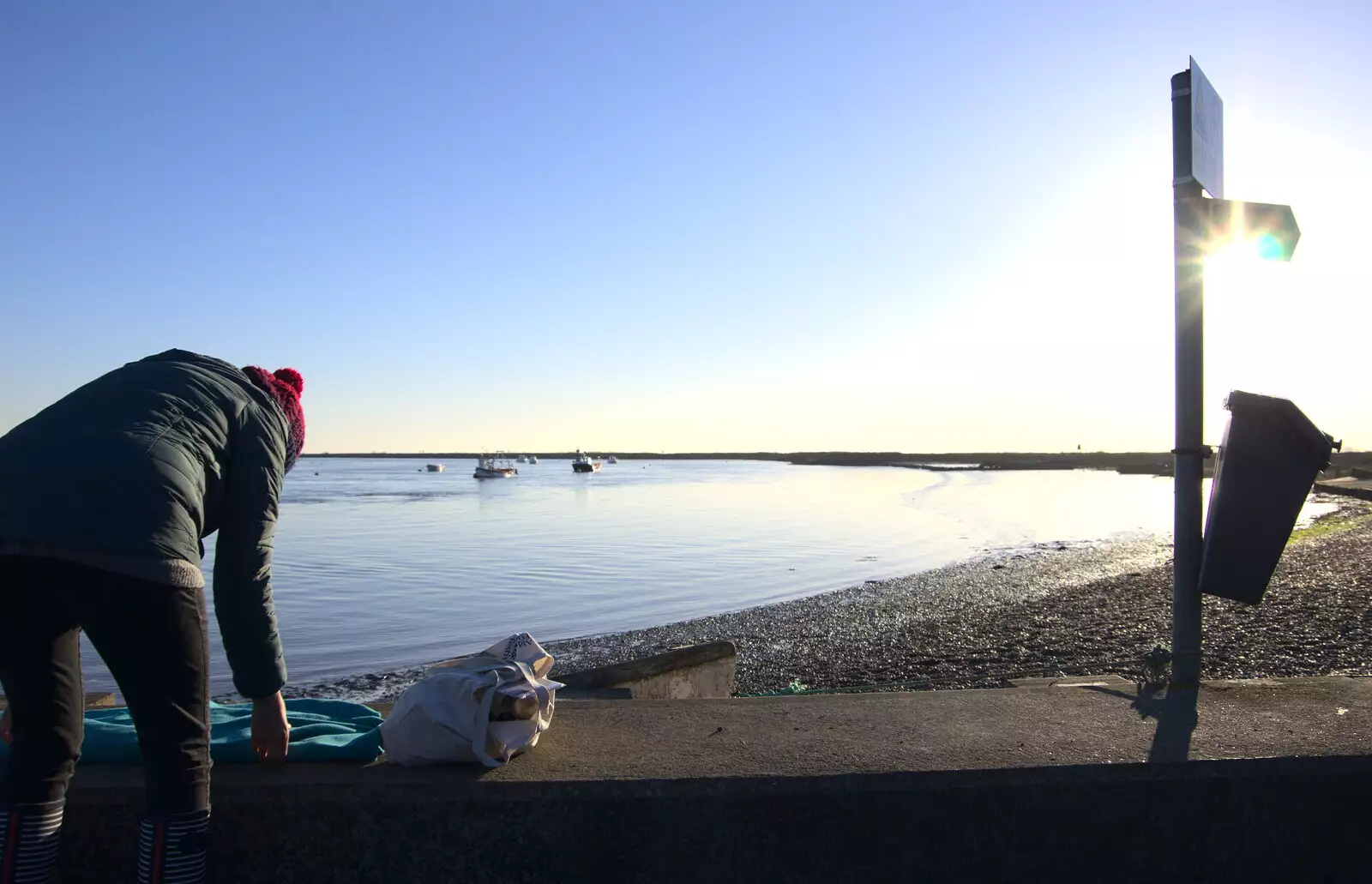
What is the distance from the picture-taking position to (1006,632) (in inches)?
448

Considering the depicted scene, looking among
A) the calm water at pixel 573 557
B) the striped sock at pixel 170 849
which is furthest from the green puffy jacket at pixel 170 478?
the calm water at pixel 573 557

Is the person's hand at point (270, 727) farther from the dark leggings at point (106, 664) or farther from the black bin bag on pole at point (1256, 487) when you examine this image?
the black bin bag on pole at point (1256, 487)

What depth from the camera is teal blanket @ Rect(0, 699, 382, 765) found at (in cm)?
271

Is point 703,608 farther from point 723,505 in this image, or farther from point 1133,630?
point 723,505

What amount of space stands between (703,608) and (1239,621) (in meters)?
7.46

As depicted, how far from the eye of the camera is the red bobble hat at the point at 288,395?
101 inches

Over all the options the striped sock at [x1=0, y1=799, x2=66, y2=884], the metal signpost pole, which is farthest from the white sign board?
the striped sock at [x1=0, y1=799, x2=66, y2=884]

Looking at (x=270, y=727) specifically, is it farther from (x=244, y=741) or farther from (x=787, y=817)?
(x=787, y=817)

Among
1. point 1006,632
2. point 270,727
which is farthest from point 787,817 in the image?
point 1006,632

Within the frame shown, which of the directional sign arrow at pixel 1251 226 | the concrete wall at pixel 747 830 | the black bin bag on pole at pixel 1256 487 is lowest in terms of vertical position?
the concrete wall at pixel 747 830

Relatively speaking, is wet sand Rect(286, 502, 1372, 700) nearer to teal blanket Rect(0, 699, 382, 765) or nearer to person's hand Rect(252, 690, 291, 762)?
teal blanket Rect(0, 699, 382, 765)

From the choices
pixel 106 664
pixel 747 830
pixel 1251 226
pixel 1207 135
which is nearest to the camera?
pixel 106 664

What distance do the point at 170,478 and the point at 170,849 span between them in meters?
0.85

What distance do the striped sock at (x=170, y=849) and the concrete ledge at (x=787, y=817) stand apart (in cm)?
29
